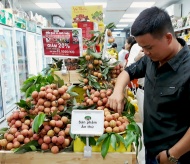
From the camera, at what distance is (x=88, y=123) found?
1.13m

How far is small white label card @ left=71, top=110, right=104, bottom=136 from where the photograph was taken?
1128 mm

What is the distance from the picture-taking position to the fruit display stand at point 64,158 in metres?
1.22

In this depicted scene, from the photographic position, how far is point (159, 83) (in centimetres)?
132

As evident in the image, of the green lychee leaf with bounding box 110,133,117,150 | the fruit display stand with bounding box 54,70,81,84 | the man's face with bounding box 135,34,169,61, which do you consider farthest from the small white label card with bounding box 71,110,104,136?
the fruit display stand with bounding box 54,70,81,84

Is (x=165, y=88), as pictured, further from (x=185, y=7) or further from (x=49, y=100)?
(x=185, y=7)

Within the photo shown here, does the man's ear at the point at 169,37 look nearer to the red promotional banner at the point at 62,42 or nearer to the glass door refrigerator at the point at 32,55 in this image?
Result: the red promotional banner at the point at 62,42

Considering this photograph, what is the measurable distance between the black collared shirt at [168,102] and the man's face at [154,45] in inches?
3.1

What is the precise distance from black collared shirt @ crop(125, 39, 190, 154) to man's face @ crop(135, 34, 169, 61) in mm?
79

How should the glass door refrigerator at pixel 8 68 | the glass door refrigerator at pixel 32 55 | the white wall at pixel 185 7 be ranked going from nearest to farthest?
the glass door refrigerator at pixel 8 68
the glass door refrigerator at pixel 32 55
the white wall at pixel 185 7

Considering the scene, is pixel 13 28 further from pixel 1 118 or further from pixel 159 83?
pixel 159 83

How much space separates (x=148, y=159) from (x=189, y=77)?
718mm

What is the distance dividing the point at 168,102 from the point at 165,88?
3.2 inches

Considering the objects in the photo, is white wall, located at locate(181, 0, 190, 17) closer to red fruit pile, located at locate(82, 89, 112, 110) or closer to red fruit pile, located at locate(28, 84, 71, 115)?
red fruit pile, located at locate(82, 89, 112, 110)

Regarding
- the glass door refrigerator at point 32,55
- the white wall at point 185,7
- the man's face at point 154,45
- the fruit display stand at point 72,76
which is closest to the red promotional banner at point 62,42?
the fruit display stand at point 72,76
